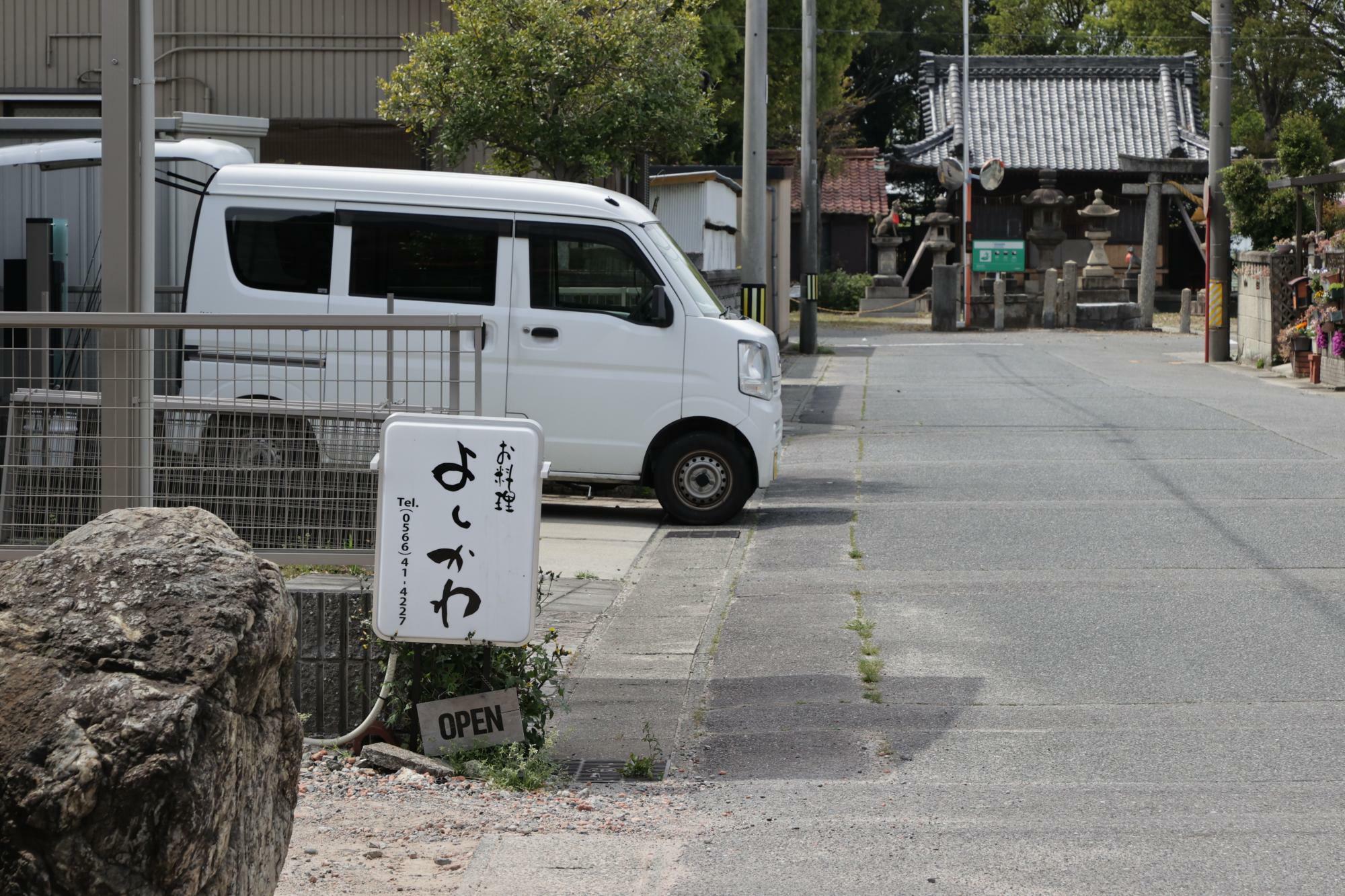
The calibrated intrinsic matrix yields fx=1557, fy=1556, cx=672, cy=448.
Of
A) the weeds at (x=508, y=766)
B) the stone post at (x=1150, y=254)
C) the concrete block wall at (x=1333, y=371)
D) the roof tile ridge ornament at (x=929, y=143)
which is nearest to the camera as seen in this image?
the weeds at (x=508, y=766)

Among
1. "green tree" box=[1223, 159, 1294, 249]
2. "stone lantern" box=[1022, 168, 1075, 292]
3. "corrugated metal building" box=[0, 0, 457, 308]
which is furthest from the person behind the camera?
"stone lantern" box=[1022, 168, 1075, 292]

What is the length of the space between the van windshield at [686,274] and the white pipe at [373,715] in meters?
5.43

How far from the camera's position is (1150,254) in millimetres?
36656

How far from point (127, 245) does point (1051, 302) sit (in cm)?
3228

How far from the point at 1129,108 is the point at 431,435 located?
42.5m

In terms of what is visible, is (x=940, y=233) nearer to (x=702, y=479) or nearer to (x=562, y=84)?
(x=562, y=84)

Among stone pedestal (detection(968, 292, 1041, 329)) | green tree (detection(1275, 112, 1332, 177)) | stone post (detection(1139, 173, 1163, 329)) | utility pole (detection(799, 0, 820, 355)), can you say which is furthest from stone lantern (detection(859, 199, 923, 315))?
green tree (detection(1275, 112, 1332, 177))

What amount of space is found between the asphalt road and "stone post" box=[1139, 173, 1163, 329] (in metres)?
22.7

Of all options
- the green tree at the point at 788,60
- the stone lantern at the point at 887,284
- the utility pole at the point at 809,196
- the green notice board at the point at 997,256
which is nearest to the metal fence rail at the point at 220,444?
the utility pole at the point at 809,196

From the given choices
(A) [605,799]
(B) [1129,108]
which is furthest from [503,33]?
(B) [1129,108]

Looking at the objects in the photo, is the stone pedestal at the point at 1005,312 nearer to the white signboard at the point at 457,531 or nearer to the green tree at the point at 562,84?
the green tree at the point at 562,84

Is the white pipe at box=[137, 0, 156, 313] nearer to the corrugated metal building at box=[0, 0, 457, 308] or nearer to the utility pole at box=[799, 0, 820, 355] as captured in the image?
the corrugated metal building at box=[0, 0, 457, 308]

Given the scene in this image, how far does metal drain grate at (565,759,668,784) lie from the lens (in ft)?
17.1

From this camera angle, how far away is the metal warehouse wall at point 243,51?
1750 centimetres
